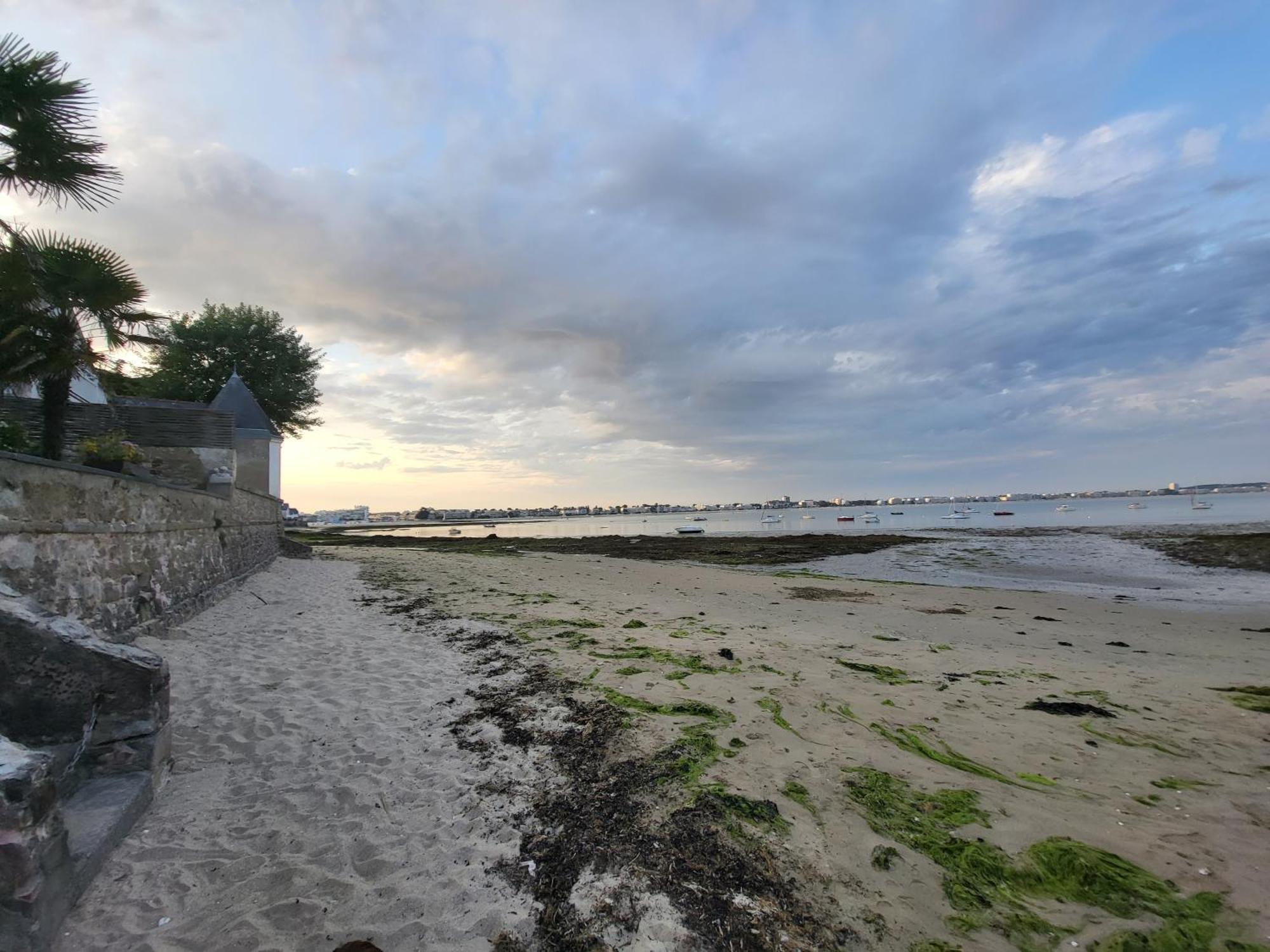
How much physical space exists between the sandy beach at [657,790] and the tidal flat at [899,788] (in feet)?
0.07

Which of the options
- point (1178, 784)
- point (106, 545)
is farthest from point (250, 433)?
point (1178, 784)

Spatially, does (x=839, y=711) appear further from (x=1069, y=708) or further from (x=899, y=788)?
(x=1069, y=708)

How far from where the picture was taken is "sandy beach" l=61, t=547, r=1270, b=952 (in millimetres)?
2352

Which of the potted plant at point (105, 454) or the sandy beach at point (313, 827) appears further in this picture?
the potted plant at point (105, 454)

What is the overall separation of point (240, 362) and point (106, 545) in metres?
29.8

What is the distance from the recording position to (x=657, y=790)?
338 cm

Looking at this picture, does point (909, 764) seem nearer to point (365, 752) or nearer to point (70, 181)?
point (365, 752)

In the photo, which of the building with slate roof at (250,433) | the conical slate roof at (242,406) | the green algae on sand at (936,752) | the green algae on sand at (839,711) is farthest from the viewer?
the conical slate roof at (242,406)

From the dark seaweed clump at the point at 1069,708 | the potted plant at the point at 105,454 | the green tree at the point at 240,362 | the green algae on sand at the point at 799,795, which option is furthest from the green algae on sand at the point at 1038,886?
the green tree at the point at 240,362

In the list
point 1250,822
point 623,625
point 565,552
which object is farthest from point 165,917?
point 565,552

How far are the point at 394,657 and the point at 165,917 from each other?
4236 millimetres

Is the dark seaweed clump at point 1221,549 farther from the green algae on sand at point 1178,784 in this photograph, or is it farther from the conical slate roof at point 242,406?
the conical slate roof at point 242,406

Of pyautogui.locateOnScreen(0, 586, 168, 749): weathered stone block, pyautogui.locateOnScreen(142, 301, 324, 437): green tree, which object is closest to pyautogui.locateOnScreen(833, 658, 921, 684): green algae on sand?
pyautogui.locateOnScreen(0, 586, 168, 749): weathered stone block

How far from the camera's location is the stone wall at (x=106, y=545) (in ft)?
14.0
